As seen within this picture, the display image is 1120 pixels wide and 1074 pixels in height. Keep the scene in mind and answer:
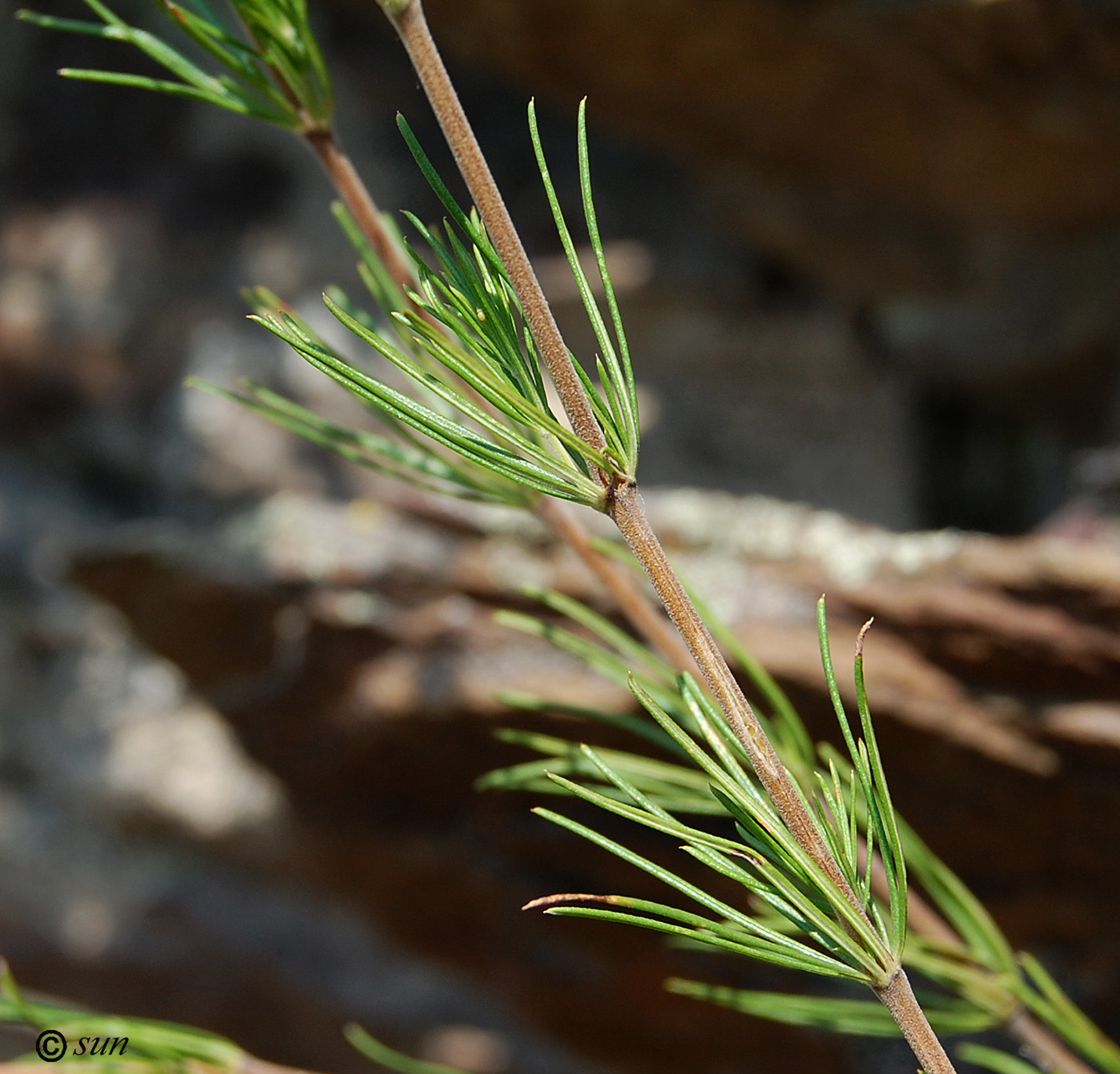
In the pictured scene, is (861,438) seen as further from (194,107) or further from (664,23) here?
(194,107)

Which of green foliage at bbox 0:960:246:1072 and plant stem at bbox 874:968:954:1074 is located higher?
plant stem at bbox 874:968:954:1074

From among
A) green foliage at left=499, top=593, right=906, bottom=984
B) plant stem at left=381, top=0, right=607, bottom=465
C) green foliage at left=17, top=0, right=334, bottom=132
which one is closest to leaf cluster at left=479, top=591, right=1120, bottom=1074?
green foliage at left=499, top=593, right=906, bottom=984

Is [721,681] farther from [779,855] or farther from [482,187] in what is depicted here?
[482,187]

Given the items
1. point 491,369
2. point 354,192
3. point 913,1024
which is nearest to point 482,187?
point 491,369

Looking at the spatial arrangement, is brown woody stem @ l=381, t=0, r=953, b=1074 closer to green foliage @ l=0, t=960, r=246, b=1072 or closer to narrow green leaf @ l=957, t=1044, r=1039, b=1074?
narrow green leaf @ l=957, t=1044, r=1039, b=1074

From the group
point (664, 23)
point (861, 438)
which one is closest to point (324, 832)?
point (861, 438)

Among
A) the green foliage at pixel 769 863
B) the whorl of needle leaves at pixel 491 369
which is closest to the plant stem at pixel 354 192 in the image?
the whorl of needle leaves at pixel 491 369

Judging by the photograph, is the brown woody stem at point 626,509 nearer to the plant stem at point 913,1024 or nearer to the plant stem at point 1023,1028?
the plant stem at point 913,1024
